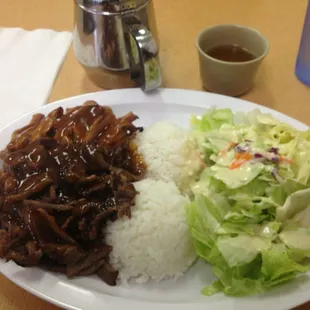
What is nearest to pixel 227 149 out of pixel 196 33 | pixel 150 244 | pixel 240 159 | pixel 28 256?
pixel 240 159

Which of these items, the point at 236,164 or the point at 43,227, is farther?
the point at 236,164

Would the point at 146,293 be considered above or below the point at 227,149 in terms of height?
below

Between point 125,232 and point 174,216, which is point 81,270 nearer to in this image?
point 125,232

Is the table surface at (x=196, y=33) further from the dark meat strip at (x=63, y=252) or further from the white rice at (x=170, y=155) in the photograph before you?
the dark meat strip at (x=63, y=252)

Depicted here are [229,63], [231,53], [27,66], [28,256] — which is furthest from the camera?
[27,66]

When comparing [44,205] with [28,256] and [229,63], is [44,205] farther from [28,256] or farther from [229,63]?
[229,63]

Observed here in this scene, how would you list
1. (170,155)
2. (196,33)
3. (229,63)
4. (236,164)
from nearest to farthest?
1. (236,164)
2. (170,155)
3. (229,63)
4. (196,33)

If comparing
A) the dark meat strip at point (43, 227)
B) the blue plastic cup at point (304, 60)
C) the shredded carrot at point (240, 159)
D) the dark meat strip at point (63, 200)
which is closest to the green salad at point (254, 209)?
the shredded carrot at point (240, 159)
